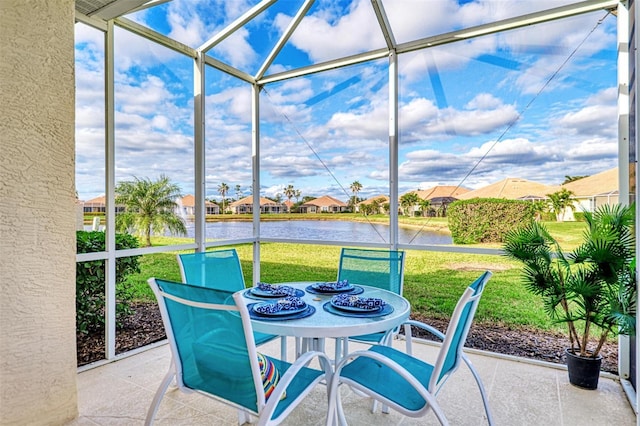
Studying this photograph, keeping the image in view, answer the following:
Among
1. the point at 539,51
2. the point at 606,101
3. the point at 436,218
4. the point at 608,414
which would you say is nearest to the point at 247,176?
the point at 436,218

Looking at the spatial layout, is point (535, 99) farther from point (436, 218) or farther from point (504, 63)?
point (436, 218)

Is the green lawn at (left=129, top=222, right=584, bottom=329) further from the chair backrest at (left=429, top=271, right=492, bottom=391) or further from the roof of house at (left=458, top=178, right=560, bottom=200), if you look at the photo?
the chair backrest at (left=429, top=271, right=492, bottom=391)

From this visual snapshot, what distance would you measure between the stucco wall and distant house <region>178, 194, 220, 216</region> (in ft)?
4.70

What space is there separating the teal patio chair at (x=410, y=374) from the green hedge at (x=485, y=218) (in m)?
1.66

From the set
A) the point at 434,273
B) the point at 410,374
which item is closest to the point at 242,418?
the point at 410,374

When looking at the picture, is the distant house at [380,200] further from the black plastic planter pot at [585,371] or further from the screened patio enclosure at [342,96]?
the black plastic planter pot at [585,371]

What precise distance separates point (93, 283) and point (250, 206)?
190cm

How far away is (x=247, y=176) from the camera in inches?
177

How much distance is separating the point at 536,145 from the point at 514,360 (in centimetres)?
191

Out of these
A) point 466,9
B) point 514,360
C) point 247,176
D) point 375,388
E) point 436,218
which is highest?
point 466,9

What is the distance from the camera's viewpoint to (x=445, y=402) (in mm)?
2539

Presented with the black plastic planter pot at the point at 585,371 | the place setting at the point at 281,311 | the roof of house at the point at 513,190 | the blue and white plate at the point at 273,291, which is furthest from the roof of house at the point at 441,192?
the place setting at the point at 281,311

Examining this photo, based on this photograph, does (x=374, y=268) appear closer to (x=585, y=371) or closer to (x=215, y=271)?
(x=215, y=271)

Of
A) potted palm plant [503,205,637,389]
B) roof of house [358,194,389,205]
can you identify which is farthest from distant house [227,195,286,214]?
potted palm plant [503,205,637,389]
